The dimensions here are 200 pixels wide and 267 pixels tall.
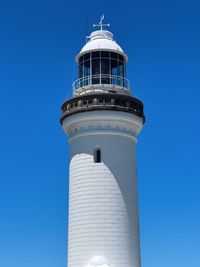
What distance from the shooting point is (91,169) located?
23.5 meters

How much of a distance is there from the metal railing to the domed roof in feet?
4.23

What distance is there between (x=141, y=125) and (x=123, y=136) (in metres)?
1.41

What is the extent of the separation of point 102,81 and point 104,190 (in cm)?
553

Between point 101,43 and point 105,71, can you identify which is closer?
point 105,71

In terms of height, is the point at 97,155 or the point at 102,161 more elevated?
the point at 97,155

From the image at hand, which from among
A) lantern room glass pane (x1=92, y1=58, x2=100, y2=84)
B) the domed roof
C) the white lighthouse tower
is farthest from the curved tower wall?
the domed roof

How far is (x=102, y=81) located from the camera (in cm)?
2519

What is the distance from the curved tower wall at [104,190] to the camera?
74.0 ft

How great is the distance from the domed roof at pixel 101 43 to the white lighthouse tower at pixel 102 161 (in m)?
0.05

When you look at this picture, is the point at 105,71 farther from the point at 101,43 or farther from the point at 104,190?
the point at 104,190

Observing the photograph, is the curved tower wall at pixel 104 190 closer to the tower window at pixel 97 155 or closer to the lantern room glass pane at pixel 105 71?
the tower window at pixel 97 155

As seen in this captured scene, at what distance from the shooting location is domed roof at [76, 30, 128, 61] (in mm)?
25344

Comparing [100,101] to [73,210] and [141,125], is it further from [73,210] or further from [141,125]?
[73,210]

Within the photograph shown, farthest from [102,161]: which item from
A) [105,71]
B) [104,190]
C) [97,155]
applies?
[105,71]
